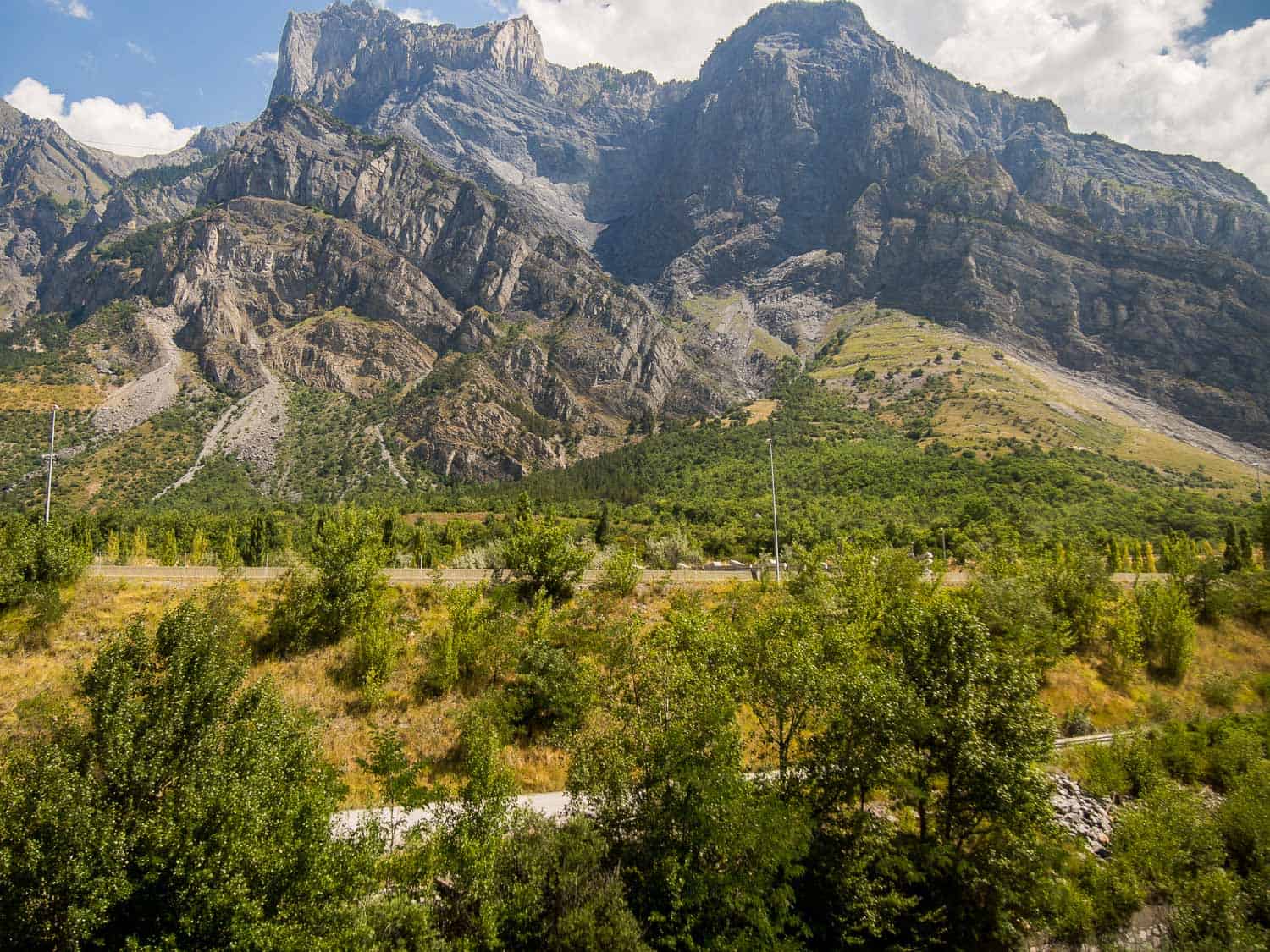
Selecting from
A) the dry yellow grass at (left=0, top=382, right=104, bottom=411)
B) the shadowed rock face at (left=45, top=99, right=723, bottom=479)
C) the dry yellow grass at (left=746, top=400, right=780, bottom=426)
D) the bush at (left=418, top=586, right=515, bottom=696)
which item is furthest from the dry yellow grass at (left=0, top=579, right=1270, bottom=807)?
the dry yellow grass at (left=0, top=382, right=104, bottom=411)

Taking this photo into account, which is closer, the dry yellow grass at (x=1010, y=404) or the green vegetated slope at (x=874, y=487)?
the green vegetated slope at (x=874, y=487)

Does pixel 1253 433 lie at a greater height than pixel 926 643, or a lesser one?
greater

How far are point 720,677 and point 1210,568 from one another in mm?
44553

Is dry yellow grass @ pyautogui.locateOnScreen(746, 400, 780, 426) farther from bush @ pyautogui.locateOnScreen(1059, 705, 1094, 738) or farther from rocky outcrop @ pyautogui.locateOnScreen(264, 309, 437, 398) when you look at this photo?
bush @ pyautogui.locateOnScreen(1059, 705, 1094, 738)

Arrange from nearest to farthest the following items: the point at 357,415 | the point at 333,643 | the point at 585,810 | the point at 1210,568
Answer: the point at 585,810 → the point at 333,643 → the point at 1210,568 → the point at 357,415

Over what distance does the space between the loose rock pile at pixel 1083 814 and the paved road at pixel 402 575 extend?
588 inches

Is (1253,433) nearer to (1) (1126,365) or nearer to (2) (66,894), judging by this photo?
(1) (1126,365)

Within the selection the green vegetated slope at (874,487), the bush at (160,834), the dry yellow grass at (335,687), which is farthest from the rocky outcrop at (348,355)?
the bush at (160,834)

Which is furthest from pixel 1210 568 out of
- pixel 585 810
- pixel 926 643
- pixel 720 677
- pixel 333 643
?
pixel 333 643

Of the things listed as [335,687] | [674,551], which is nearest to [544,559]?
[335,687]

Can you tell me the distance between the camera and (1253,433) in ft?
537

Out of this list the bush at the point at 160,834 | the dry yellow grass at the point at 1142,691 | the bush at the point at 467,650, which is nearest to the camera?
the bush at the point at 160,834

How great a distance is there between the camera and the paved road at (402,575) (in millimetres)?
29484

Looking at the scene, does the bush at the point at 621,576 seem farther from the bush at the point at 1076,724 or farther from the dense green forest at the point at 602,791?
the bush at the point at 1076,724
